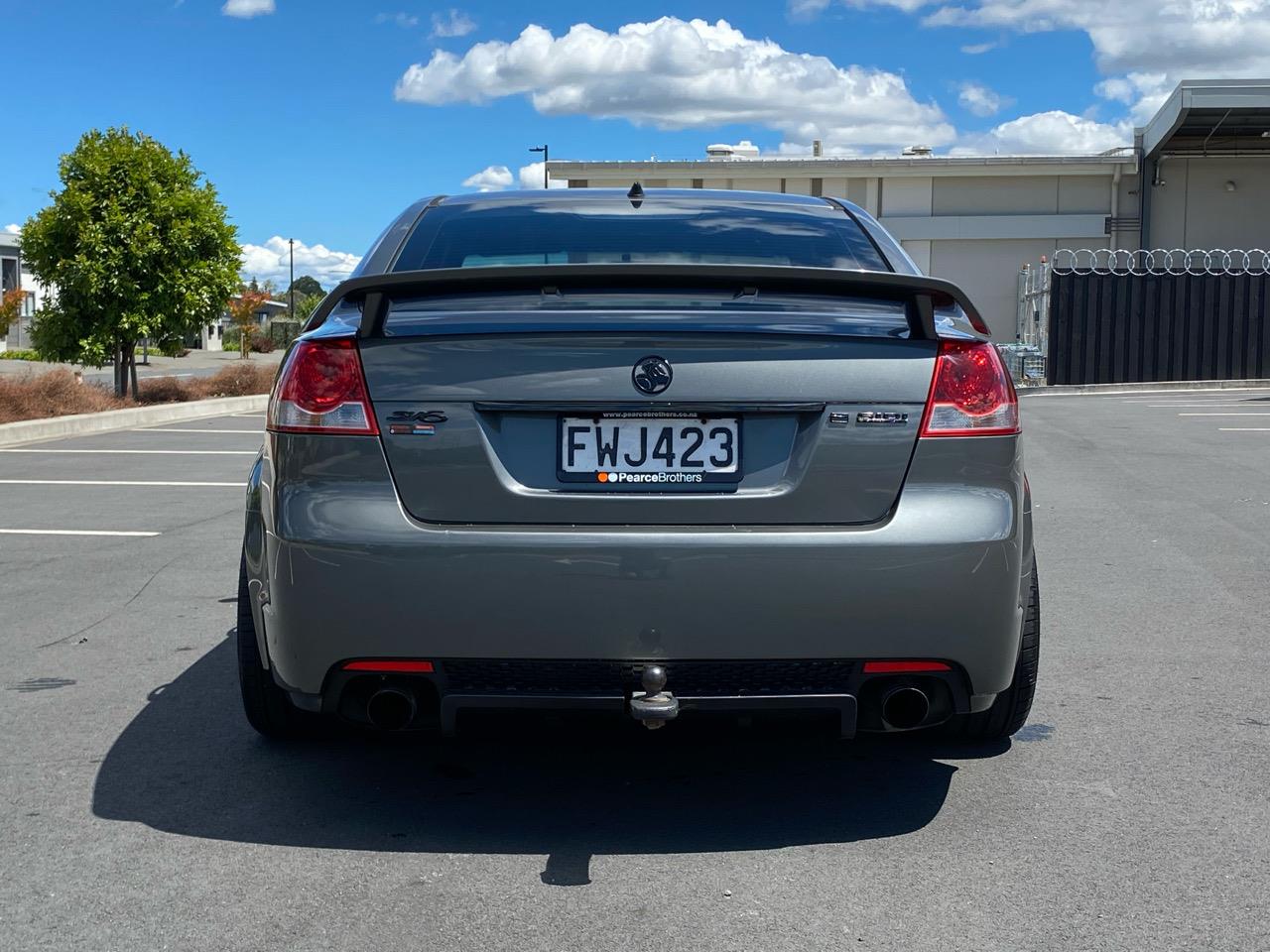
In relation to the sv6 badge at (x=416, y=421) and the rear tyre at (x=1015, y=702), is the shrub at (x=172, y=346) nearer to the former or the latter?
the rear tyre at (x=1015, y=702)

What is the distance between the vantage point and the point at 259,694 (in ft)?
13.7

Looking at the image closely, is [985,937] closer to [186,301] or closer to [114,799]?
[114,799]

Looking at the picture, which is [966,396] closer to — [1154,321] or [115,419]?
[115,419]

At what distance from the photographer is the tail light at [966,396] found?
3.42 metres

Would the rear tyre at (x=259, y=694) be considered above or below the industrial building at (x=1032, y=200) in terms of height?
below

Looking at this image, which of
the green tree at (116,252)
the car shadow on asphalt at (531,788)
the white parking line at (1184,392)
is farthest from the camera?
the white parking line at (1184,392)

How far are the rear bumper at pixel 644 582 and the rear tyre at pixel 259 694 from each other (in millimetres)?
736

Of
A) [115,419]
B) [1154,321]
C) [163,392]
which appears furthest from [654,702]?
[1154,321]

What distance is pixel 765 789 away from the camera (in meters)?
3.98

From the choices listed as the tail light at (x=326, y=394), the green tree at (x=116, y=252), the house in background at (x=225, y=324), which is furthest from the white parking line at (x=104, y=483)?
the house in background at (x=225, y=324)

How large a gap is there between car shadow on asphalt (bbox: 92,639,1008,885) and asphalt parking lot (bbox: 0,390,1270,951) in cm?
1

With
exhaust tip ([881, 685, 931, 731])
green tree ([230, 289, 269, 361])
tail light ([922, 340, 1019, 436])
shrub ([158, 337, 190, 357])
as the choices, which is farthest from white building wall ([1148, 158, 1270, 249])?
green tree ([230, 289, 269, 361])

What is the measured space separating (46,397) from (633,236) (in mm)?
14785

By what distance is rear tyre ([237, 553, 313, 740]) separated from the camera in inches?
162
